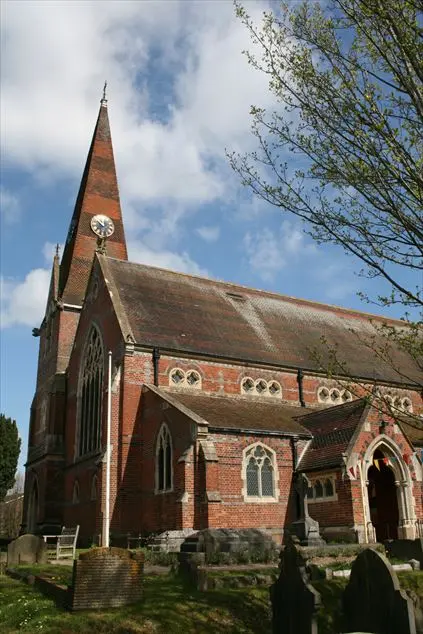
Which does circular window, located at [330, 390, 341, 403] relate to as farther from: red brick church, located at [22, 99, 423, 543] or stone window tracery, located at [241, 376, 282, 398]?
stone window tracery, located at [241, 376, 282, 398]

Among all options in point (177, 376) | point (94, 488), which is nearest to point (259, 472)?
point (177, 376)

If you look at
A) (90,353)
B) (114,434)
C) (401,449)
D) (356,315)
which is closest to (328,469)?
(401,449)

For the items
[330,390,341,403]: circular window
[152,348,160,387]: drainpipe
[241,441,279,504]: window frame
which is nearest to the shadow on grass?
[241,441,279,504]: window frame

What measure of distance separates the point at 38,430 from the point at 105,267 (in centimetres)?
1164

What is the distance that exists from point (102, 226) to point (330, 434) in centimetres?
2438

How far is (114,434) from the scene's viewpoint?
2316 centimetres

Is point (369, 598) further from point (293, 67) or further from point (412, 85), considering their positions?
point (293, 67)

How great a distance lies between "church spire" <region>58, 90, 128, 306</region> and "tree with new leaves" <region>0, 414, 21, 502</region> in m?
11.7

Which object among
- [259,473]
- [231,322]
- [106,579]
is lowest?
[106,579]

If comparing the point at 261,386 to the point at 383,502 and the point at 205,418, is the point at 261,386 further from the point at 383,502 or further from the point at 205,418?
the point at 383,502

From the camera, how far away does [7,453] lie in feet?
135

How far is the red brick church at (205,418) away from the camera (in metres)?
20.3

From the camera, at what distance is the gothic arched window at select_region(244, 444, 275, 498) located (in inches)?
836

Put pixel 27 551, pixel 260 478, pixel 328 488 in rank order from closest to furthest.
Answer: pixel 27 551
pixel 328 488
pixel 260 478
